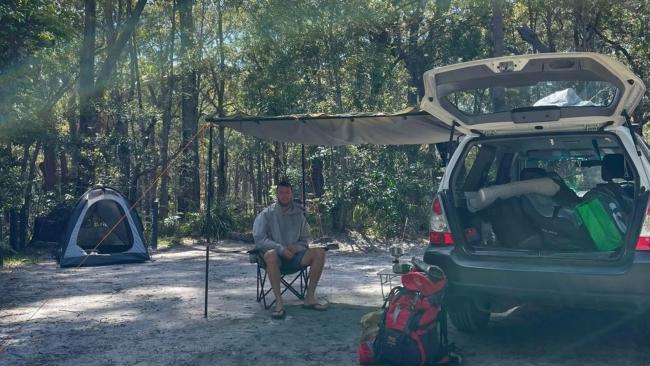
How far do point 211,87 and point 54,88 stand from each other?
22.4ft

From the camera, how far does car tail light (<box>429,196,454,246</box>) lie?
495 centimetres

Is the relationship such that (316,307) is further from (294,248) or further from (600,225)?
(600,225)

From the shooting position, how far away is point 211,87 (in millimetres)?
24547

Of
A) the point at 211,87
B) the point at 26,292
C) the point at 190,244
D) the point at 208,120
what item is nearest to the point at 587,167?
the point at 208,120

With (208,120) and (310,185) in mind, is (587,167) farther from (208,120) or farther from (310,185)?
(310,185)

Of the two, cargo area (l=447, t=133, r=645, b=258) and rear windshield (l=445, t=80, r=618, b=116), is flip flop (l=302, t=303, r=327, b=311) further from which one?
rear windshield (l=445, t=80, r=618, b=116)

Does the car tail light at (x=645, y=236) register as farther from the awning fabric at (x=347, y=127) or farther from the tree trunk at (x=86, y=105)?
the tree trunk at (x=86, y=105)

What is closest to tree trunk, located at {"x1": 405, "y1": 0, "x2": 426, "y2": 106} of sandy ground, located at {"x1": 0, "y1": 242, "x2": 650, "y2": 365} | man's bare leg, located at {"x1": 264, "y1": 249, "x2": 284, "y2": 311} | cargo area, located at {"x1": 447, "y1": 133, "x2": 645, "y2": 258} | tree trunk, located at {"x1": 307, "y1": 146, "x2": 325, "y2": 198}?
tree trunk, located at {"x1": 307, "y1": 146, "x2": 325, "y2": 198}

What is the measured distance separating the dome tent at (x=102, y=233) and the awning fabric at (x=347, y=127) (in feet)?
12.8

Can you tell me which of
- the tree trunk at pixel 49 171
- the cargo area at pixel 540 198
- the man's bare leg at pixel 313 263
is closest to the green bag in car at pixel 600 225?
the cargo area at pixel 540 198

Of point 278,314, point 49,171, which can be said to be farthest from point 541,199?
point 49,171

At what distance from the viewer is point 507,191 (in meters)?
5.29

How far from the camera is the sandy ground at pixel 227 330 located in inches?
196

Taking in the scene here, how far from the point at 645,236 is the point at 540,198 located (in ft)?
3.80
